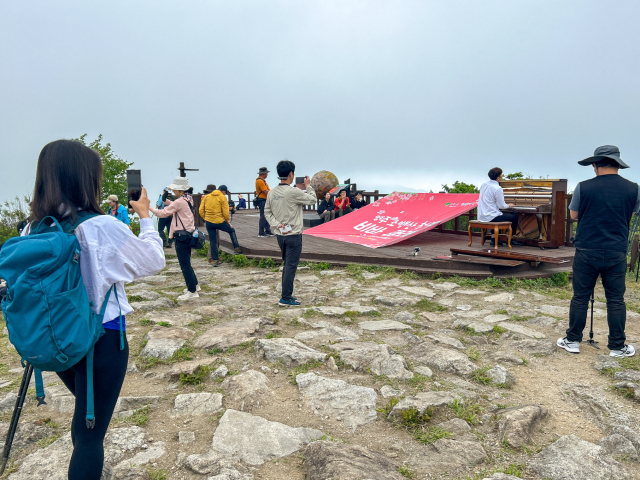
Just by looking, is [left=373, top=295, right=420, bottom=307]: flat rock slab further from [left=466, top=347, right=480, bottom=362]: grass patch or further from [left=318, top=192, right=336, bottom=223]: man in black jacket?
[left=318, top=192, right=336, bottom=223]: man in black jacket

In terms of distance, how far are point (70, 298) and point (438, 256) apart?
25.8ft

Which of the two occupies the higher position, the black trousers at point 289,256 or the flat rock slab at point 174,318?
the black trousers at point 289,256

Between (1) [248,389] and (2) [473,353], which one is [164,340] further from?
(2) [473,353]

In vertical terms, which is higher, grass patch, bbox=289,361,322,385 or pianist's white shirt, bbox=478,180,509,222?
pianist's white shirt, bbox=478,180,509,222

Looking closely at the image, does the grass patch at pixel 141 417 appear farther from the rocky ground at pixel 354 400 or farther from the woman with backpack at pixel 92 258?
the woman with backpack at pixel 92 258

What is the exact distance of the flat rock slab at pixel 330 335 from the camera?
5.10 metres

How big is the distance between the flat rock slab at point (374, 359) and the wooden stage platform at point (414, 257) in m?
4.07

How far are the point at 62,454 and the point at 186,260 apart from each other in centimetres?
438

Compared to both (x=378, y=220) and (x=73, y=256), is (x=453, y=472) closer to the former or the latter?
(x=73, y=256)

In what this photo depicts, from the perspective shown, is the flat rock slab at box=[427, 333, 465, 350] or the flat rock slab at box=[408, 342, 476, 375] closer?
the flat rock slab at box=[408, 342, 476, 375]

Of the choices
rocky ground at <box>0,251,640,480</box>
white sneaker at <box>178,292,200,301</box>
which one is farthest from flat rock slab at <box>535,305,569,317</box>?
white sneaker at <box>178,292,200,301</box>

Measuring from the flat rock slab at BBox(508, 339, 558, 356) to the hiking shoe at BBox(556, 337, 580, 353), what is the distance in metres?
0.07

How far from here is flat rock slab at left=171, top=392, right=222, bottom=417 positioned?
3.58 metres

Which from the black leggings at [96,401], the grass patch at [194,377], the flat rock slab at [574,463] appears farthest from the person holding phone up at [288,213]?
the black leggings at [96,401]
